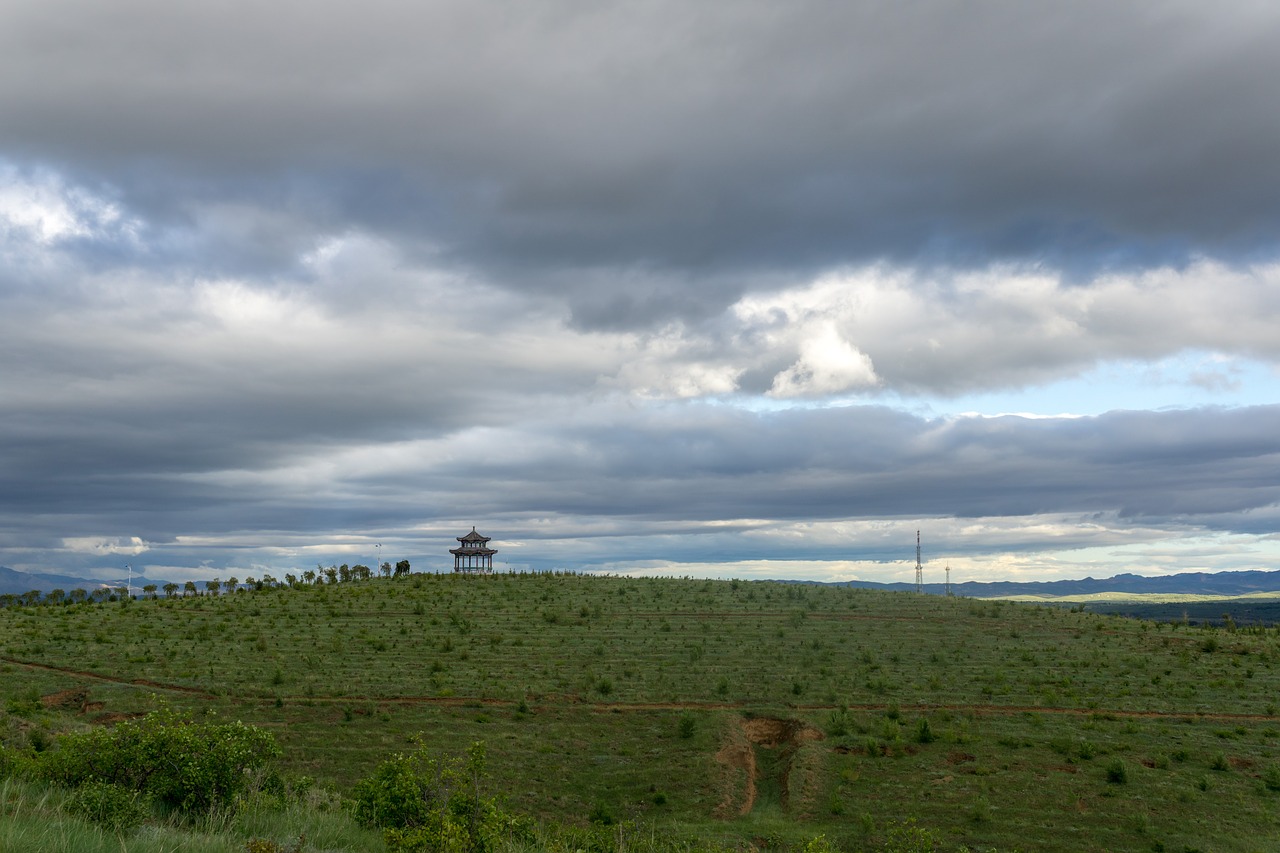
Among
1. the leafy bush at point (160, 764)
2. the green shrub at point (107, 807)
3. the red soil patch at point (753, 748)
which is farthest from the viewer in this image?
the red soil patch at point (753, 748)

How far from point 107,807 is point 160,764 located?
241cm

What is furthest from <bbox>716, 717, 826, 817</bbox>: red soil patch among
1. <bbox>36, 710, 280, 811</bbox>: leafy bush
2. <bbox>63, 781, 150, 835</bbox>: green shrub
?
<bbox>63, 781, 150, 835</bbox>: green shrub

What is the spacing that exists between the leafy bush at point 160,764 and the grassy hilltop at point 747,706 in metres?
13.2

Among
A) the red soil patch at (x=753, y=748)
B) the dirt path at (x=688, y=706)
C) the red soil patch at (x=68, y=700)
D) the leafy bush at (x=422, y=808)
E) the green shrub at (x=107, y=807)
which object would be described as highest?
the green shrub at (x=107, y=807)

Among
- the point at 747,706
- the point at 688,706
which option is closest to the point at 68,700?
the point at 688,706

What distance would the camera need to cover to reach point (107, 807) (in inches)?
624

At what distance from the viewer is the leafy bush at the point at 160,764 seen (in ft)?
59.4

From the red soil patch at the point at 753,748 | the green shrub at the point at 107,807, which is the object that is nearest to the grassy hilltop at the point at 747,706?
the red soil patch at the point at 753,748

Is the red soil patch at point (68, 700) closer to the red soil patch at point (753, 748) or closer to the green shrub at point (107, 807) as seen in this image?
the green shrub at point (107, 807)

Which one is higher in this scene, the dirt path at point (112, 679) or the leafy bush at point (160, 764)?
the leafy bush at point (160, 764)

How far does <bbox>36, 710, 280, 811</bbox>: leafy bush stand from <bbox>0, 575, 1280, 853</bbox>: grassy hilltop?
1321cm

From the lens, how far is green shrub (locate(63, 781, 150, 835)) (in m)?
15.1

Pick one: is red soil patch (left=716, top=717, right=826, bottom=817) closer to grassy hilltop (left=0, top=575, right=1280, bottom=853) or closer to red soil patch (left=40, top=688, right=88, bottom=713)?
grassy hilltop (left=0, top=575, right=1280, bottom=853)

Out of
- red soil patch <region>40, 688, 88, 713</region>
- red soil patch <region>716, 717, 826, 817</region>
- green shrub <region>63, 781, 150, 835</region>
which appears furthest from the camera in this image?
red soil patch <region>40, 688, 88, 713</region>
